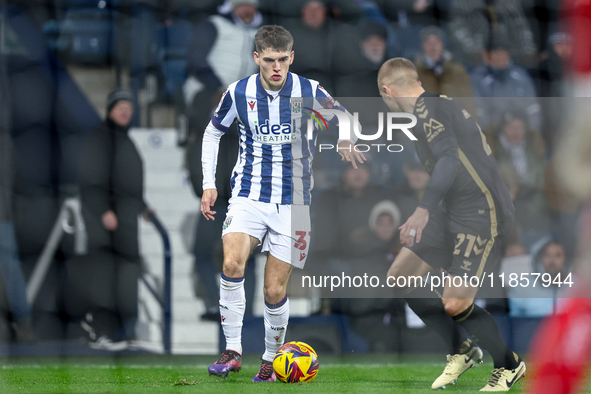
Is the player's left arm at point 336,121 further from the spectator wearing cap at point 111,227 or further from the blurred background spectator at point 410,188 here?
the spectator wearing cap at point 111,227

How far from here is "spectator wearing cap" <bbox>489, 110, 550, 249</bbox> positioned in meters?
4.32

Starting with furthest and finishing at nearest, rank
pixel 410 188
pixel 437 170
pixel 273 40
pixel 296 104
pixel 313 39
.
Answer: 1. pixel 313 39
2. pixel 410 188
3. pixel 296 104
4. pixel 273 40
5. pixel 437 170

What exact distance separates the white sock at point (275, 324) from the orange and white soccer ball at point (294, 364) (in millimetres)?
225

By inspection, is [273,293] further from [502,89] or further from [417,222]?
[502,89]

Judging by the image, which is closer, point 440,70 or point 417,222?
point 417,222

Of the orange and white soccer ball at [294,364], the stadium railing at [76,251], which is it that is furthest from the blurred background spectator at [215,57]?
the orange and white soccer ball at [294,364]

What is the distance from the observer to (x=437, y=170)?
3.27m

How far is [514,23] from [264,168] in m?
2.12

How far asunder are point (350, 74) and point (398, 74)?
0.74 metres

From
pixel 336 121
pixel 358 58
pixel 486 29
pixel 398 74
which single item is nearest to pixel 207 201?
pixel 336 121

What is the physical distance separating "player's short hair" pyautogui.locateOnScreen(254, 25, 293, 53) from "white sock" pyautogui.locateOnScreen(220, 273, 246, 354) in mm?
1137

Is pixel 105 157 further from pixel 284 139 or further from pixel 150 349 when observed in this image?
pixel 284 139

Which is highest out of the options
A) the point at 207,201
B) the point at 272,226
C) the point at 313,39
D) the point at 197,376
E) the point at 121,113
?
the point at 313,39

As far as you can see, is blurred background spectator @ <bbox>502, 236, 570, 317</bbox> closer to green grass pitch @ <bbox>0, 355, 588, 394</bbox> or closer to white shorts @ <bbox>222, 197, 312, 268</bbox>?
green grass pitch @ <bbox>0, 355, 588, 394</bbox>
